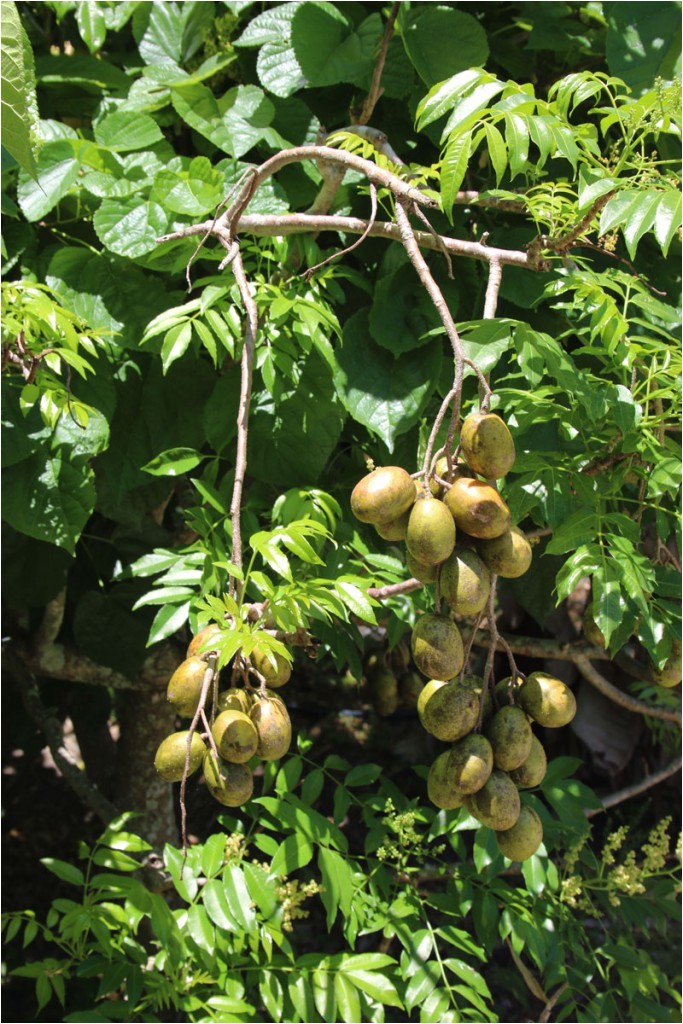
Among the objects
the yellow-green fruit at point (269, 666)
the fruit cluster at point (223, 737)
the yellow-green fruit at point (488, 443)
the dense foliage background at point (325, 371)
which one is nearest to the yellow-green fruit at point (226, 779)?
the fruit cluster at point (223, 737)

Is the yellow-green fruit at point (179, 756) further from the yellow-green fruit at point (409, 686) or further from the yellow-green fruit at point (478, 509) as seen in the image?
the yellow-green fruit at point (409, 686)

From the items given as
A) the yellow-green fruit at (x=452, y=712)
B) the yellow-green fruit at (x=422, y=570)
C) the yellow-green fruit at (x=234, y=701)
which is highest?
the yellow-green fruit at (x=422, y=570)

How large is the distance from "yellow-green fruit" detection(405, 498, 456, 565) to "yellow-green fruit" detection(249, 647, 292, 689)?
25 centimetres

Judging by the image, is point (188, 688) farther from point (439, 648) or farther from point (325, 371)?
point (325, 371)

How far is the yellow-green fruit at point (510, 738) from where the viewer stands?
1162 millimetres

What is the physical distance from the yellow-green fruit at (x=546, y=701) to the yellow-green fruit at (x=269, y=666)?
0.31 m

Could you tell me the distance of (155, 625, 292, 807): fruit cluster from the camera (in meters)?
1.05

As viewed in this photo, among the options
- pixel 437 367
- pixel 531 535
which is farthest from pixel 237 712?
pixel 437 367

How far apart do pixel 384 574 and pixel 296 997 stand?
2.77 ft

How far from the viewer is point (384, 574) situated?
1672 millimetres

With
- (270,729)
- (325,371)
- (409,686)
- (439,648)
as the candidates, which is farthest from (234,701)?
(409,686)

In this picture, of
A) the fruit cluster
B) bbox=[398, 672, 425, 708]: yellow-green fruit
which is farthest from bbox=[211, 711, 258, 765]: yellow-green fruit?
bbox=[398, 672, 425, 708]: yellow-green fruit

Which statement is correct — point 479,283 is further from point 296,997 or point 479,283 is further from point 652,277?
point 296,997

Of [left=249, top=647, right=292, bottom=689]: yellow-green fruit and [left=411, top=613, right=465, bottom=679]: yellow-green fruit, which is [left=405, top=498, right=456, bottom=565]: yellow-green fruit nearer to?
[left=411, top=613, right=465, bottom=679]: yellow-green fruit
